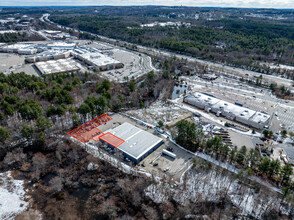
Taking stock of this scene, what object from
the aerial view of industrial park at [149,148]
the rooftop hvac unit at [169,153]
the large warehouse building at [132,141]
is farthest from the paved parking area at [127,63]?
the rooftop hvac unit at [169,153]

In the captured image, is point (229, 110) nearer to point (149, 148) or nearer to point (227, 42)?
point (149, 148)

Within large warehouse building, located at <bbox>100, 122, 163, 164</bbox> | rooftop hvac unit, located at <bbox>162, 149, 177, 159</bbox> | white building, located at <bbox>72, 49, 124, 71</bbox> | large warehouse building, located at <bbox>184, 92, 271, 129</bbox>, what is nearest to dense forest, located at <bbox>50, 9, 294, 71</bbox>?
white building, located at <bbox>72, 49, 124, 71</bbox>

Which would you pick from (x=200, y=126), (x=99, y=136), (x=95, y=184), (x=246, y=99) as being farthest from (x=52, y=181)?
(x=246, y=99)

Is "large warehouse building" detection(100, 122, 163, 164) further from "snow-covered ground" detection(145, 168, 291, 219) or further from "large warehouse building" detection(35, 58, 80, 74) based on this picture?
"large warehouse building" detection(35, 58, 80, 74)

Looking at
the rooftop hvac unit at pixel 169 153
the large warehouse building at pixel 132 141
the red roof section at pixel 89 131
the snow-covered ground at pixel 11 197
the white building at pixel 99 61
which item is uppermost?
the white building at pixel 99 61

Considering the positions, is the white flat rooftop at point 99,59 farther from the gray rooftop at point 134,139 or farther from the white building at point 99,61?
the gray rooftop at point 134,139

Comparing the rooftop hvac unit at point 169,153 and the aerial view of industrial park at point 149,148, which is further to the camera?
the rooftop hvac unit at point 169,153
